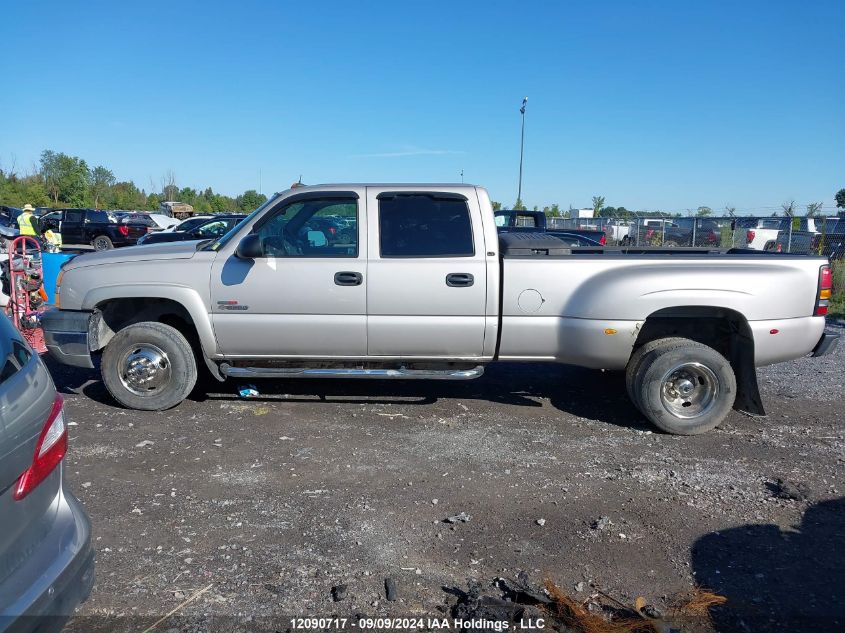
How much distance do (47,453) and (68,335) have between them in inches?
143

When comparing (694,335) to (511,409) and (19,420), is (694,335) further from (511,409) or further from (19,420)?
(19,420)

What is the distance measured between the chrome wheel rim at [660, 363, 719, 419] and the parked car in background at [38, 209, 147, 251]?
898 inches

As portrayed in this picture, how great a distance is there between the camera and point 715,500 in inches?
172

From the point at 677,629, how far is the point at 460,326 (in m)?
3.01

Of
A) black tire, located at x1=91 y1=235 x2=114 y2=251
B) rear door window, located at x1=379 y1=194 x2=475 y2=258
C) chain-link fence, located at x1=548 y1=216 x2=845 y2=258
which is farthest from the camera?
black tire, located at x1=91 y1=235 x2=114 y2=251

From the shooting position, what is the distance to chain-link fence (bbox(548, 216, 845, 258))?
744 inches

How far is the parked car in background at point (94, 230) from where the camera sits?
80.6ft

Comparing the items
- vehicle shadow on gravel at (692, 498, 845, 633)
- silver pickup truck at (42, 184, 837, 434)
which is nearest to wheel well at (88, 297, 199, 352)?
silver pickup truck at (42, 184, 837, 434)

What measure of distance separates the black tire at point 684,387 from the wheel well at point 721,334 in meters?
0.21

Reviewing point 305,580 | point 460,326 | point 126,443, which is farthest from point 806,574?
point 126,443

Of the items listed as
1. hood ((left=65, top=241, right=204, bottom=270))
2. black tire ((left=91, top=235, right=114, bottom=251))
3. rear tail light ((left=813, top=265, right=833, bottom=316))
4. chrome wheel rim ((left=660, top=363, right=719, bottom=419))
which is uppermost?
hood ((left=65, top=241, right=204, bottom=270))

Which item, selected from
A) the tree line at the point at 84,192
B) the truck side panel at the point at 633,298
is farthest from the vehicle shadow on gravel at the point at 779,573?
the tree line at the point at 84,192

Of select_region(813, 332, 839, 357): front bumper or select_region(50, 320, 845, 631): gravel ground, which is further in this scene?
select_region(813, 332, 839, 357): front bumper

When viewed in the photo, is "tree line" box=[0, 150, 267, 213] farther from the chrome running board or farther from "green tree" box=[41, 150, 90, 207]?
the chrome running board
